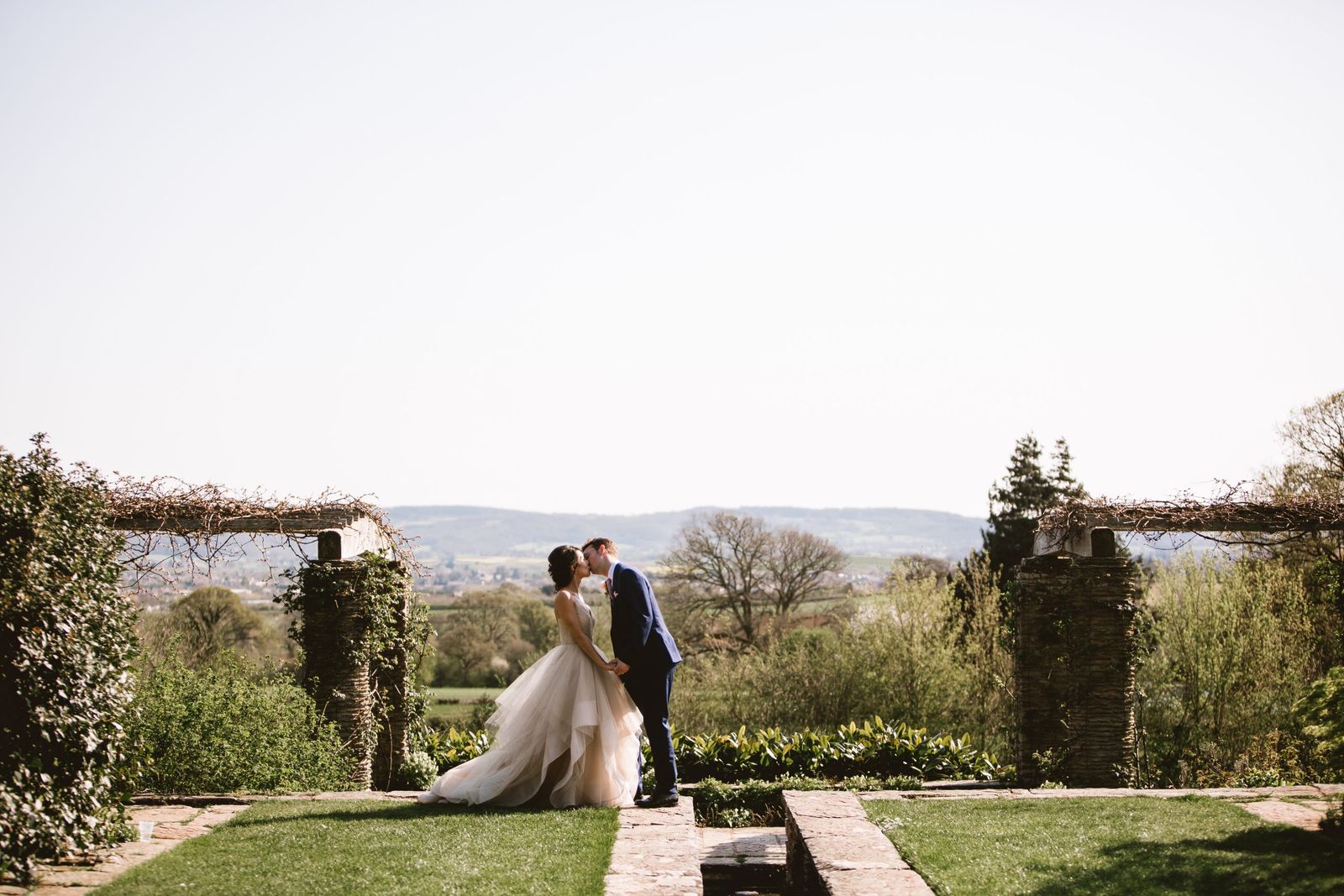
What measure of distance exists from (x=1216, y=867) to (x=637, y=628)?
168 inches

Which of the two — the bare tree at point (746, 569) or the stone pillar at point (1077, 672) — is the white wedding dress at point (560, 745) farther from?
the bare tree at point (746, 569)

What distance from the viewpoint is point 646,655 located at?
28.9 ft

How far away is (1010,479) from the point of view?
39.6 m

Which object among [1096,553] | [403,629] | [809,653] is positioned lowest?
[809,653]

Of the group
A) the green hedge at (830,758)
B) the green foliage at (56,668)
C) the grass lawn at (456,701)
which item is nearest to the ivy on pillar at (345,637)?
the green hedge at (830,758)

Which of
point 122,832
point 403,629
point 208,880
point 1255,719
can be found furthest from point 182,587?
point 1255,719

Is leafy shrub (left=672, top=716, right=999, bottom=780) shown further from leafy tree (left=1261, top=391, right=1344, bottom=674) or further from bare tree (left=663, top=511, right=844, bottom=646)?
bare tree (left=663, top=511, right=844, bottom=646)

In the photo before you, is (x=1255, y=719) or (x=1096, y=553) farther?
(x=1255, y=719)

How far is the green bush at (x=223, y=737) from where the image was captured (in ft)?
31.3

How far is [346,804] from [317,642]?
103 inches

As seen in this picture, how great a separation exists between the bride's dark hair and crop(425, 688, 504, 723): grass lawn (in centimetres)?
2025

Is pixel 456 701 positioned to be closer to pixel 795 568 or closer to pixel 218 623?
pixel 218 623

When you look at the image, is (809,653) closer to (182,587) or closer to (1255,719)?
(1255,719)

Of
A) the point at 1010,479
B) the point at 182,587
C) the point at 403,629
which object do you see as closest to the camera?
the point at 182,587
